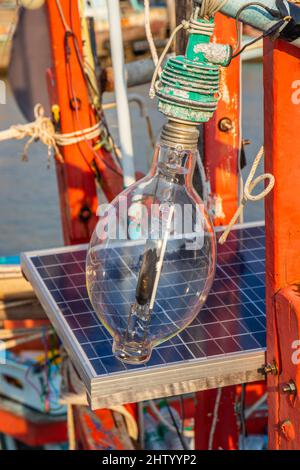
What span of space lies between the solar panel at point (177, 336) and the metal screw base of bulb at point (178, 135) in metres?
0.48

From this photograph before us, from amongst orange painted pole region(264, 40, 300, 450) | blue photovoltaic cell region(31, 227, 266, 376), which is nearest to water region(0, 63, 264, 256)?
blue photovoltaic cell region(31, 227, 266, 376)

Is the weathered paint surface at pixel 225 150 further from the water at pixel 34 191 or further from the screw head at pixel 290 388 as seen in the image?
the water at pixel 34 191

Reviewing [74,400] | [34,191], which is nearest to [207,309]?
[74,400]

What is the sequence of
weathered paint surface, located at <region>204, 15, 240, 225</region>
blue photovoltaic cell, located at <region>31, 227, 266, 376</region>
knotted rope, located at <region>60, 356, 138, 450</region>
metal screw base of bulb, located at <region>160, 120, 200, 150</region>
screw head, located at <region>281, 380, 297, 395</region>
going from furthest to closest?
knotted rope, located at <region>60, 356, 138, 450</region>
weathered paint surface, located at <region>204, 15, 240, 225</region>
blue photovoltaic cell, located at <region>31, 227, 266, 376</region>
screw head, located at <region>281, 380, 297, 395</region>
metal screw base of bulb, located at <region>160, 120, 200, 150</region>

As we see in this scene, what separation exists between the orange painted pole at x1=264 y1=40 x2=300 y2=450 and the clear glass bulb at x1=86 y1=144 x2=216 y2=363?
8.4 inches

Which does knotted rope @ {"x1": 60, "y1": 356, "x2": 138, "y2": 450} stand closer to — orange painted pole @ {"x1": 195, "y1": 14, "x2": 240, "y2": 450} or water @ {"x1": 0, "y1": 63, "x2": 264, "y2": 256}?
orange painted pole @ {"x1": 195, "y1": 14, "x2": 240, "y2": 450}

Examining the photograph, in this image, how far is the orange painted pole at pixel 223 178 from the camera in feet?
13.7

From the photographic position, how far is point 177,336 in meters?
3.16

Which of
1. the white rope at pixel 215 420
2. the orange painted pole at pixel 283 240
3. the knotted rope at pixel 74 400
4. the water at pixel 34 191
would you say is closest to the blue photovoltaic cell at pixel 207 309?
the orange painted pole at pixel 283 240

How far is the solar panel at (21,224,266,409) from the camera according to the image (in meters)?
2.90

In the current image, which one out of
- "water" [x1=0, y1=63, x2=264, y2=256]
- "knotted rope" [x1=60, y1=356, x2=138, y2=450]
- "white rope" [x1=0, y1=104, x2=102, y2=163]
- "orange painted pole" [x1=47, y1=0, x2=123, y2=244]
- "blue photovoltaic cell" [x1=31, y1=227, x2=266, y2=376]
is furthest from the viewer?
"water" [x1=0, y1=63, x2=264, y2=256]

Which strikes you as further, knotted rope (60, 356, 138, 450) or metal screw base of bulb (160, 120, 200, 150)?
knotted rope (60, 356, 138, 450)

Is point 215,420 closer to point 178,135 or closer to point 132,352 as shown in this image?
point 132,352

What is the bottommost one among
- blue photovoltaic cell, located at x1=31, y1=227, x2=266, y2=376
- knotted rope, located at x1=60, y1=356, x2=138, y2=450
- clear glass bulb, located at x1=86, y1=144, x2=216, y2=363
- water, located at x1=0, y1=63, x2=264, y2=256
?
water, located at x1=0, y1=63, x2=264, y2=256
